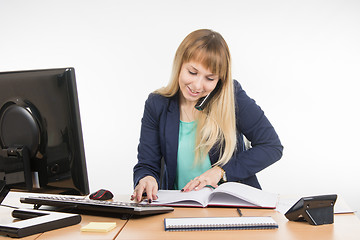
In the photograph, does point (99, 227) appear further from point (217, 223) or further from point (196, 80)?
point (196, 80)

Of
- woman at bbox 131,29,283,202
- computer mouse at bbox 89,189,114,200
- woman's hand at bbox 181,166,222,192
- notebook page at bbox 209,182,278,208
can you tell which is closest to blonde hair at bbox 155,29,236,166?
woman at bbox 131,29,283,202

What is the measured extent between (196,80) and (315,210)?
0.75 meters

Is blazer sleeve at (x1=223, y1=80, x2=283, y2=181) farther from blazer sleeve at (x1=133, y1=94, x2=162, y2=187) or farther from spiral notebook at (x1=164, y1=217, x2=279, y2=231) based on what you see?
spiral notebook at (x1=164, y1=217, x2=279, y2=231)

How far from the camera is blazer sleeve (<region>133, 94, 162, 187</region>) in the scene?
1.88 m

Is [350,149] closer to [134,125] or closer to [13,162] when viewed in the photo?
[134,125]

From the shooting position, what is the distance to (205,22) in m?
3.62

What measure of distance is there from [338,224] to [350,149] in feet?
8.88

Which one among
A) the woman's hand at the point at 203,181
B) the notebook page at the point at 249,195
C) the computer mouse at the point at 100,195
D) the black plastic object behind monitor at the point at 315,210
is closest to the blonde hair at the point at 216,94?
the woman's hand at the point at 203,181

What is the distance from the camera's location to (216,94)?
6.09 ft

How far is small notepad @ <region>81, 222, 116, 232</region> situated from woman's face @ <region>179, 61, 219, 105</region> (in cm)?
75

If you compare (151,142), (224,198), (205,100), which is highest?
(205,100)

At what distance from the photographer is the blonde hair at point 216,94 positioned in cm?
170

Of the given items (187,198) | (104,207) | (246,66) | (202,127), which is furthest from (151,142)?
(246,66)

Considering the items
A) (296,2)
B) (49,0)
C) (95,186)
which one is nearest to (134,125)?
(95,186)
